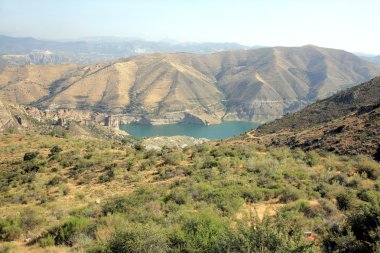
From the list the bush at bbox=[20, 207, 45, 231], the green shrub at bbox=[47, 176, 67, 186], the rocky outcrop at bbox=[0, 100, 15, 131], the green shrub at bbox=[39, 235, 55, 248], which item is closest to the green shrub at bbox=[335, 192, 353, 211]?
the green shrub at bbox=[39, 235, 55, 248]

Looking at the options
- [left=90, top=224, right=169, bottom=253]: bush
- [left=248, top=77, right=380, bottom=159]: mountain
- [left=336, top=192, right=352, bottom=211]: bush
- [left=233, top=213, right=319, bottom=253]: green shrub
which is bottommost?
[left=248, top=77, right=380, bottom=159]: mountain

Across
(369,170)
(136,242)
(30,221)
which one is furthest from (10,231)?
(369,170)

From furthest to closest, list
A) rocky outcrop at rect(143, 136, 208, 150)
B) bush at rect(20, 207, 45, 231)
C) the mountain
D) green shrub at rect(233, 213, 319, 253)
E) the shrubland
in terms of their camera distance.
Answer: rocky outcrop at rect(143, 136, 208, 150), the mountain, bush at rect(20, 207, 45, 231), the shrubland, green shrub at rect(233, 213, 319, 253)

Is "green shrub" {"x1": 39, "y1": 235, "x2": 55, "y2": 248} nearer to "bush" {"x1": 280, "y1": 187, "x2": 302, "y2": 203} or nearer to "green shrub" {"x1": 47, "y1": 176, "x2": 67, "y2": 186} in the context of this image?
"bush" {"x1": 280, "y1": 187, "x2": 302, "y2": 203}

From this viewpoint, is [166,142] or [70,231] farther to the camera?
[166,142]

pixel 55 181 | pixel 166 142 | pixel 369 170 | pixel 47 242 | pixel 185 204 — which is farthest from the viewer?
pixel 166 142

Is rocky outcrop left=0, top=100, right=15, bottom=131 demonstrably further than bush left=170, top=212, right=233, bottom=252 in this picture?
Yes

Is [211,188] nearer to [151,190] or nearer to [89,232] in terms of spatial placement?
[151,190]

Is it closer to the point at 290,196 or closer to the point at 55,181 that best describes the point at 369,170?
the point at 290,196

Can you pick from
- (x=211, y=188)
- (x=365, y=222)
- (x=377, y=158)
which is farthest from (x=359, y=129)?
(x=365, y=222)

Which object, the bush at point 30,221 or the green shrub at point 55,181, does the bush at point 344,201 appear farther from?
the green shrub at point 55,181

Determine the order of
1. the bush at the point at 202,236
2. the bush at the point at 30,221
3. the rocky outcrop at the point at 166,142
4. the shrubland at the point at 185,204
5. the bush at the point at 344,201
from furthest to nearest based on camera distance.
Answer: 1. the rocky outcrop at the point at 166,142
2. the bush at the point at 344,201
3. the bush at the point at 30,221
4. the shrubland at the point at 185,204
5. the bush at the point at 202,236

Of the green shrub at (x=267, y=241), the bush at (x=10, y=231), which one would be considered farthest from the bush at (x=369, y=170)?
the bush at (x=10, y=231)

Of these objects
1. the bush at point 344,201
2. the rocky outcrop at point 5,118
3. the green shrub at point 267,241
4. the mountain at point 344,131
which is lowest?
the rocky outcrop at point 5,118
